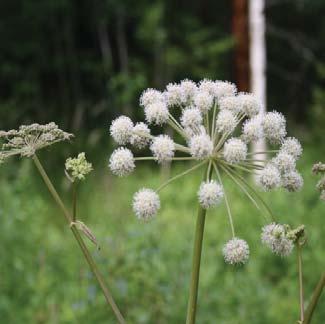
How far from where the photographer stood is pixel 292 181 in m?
2.23

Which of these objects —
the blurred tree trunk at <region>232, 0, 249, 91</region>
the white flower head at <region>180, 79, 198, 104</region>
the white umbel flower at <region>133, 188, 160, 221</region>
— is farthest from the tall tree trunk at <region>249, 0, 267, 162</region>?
the white umbel flower at <region>133, 188, 160, 221</region>

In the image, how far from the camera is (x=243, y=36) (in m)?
16.1

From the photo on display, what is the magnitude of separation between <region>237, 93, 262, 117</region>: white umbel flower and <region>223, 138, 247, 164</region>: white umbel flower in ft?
0.66

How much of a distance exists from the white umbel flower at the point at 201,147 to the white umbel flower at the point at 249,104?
10.2 inches

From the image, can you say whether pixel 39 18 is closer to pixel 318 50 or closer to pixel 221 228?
pixel 318 50

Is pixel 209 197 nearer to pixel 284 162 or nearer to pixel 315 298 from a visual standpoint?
pixel 284 162

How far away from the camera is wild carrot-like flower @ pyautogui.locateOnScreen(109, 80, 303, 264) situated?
2.12 metres

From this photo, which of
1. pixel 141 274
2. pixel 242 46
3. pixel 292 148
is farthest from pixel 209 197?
pixel 242 46

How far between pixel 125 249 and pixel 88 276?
0.38m

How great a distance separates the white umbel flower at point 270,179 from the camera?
7.22 ft

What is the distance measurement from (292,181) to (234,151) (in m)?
0.23

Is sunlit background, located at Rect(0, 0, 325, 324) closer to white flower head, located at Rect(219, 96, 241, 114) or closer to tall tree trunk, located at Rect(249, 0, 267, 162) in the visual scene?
tall tree trunk, located at Rect(249, 0, 267, 162)

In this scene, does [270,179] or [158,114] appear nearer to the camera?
[270,179]

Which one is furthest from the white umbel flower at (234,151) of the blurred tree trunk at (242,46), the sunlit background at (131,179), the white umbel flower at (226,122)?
the blurred tree trunk at (242,46)
